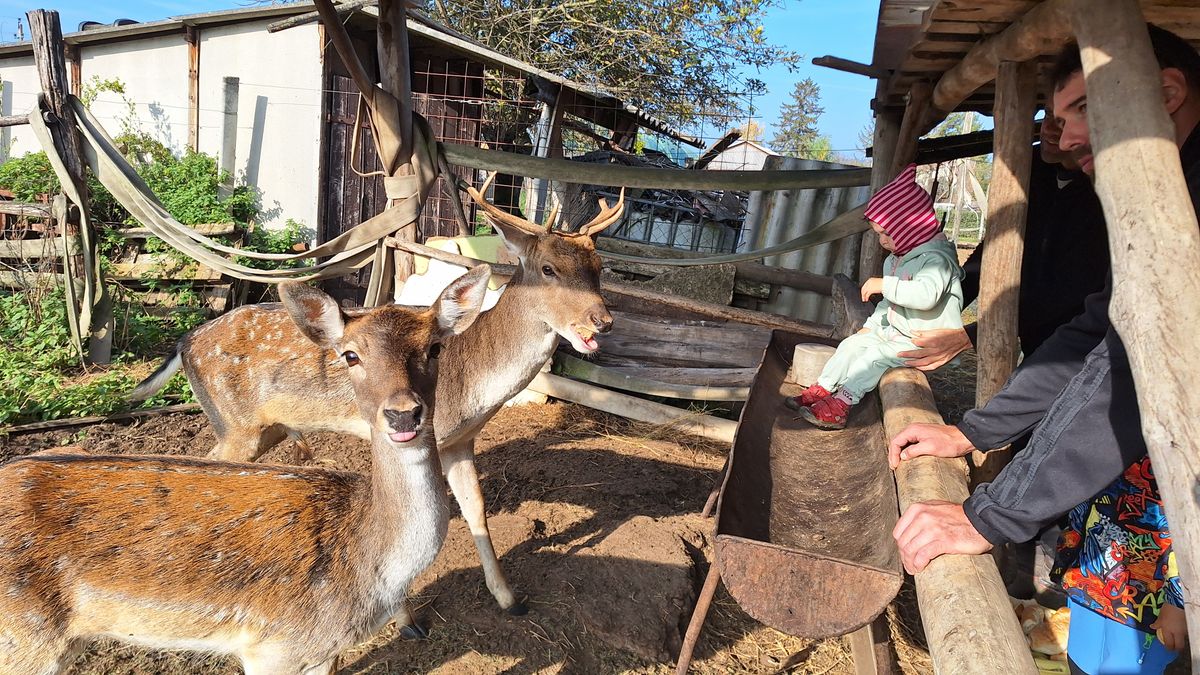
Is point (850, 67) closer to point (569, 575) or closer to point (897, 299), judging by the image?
point (897, 299)

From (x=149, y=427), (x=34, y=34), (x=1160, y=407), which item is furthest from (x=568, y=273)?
(x=34, y=34)

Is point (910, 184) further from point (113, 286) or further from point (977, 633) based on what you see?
point (113, 286)

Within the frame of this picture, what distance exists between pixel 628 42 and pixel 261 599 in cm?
1468

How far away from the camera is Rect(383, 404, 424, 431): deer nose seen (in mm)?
2570

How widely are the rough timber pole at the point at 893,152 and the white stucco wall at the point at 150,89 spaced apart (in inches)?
434

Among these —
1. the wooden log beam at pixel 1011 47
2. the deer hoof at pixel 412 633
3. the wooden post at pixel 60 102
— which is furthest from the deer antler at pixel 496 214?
the wooden post at pixel 60 102

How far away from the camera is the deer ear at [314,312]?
2688 millimetres

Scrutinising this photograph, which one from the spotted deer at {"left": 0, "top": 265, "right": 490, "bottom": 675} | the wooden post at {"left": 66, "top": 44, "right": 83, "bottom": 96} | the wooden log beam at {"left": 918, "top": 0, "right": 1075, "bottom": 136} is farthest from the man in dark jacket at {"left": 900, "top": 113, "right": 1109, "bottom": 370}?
the wooden post at {"left": 66, "top": 44, "right": 83, "bottom": 96}

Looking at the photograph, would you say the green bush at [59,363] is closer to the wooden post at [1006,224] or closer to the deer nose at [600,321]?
the deer nose at [600,321]

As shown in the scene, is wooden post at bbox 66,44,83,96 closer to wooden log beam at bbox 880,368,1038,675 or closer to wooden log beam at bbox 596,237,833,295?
wooden log beam at bbox 596,237,833,295

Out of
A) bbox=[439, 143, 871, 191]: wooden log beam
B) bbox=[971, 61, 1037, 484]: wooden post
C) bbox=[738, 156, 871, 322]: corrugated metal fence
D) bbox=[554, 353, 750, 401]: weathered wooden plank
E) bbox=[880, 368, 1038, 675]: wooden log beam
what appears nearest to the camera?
bbox=[880, 368, 1038, 675]: wooden log beam

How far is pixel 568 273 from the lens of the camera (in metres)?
4.37

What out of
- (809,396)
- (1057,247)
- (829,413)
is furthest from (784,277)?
(1057,247)

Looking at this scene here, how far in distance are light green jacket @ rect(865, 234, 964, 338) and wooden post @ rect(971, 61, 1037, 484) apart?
2.35ft
